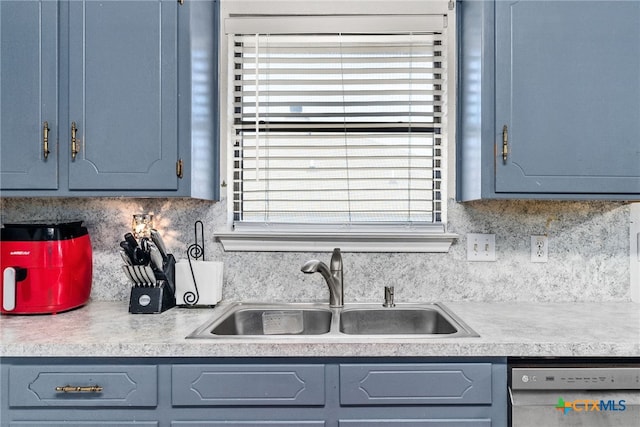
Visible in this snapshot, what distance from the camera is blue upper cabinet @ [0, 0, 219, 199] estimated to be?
159 cm

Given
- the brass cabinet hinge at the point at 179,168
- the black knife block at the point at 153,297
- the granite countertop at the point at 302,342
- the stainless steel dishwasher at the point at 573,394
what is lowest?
the stainless steel dishwasher at the point at 573,394

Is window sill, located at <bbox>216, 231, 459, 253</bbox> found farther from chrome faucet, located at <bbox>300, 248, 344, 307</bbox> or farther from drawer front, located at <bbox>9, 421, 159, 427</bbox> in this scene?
drawer front, located at <bbox>9, 421, 159, 427</bbox>

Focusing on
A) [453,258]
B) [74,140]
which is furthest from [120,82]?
[453,258]

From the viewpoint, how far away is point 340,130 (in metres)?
1.98

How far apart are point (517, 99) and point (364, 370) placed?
1.10 meters

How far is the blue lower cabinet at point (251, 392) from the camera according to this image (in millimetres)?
1286

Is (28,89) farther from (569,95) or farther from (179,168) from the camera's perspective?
(569,95)

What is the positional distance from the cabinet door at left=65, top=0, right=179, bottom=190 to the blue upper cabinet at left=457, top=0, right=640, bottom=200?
4.01ft

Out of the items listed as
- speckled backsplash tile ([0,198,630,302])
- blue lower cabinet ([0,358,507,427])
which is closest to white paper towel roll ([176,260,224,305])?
speckled backsplash tile ([0,198,630,302])

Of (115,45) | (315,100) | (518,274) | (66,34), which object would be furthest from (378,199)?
(66,34)

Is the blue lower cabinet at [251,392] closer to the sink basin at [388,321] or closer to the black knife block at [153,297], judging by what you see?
the black knife block at [153,297]

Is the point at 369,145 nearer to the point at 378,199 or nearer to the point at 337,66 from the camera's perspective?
the point at 378,199

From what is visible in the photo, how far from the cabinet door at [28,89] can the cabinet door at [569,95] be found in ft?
5.41

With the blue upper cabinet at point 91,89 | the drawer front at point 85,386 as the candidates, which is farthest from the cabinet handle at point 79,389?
the blue upper cabinet at point 91,89
